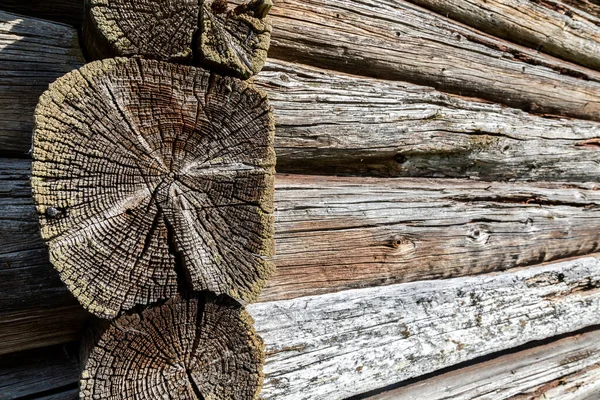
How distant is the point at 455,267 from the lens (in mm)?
2342

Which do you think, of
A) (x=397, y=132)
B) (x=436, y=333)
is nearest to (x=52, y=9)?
(x=397, y=132)

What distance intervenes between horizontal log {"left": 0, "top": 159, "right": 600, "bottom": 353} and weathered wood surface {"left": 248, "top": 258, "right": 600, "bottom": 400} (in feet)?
0.23

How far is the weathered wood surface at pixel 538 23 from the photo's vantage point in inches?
94.9

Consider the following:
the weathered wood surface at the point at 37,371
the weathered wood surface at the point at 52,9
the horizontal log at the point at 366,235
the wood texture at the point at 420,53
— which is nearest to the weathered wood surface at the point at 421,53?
the wood texture at the point at 420,53

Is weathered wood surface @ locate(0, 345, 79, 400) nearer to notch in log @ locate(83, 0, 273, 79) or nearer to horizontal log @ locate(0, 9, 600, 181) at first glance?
horizontal log @ locate(0, 9, 600, 181)

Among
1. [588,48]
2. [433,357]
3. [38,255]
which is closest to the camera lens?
[38,255]

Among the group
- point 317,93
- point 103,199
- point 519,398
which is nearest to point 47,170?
point 103,199

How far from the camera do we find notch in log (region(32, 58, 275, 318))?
117cm

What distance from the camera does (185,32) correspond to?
4.13 ft

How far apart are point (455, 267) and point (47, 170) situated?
1721 millimetres

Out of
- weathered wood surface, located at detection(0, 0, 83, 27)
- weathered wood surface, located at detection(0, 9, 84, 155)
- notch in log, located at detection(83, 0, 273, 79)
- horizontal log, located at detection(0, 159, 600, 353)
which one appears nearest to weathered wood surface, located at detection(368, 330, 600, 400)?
horizontal log, located at detection(0, 159, 600, 353)

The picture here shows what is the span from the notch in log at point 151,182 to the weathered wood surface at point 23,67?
1.39 feet

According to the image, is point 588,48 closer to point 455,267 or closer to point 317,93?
point 455,267

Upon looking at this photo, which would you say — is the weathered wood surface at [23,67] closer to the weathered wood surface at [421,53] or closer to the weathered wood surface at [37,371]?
the weathered wood surface at [37,371]
